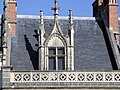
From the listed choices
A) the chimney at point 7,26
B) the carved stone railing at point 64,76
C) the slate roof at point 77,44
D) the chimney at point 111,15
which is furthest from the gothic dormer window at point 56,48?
the chimney at point 111,15

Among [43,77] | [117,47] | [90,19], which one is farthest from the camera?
[90,19]

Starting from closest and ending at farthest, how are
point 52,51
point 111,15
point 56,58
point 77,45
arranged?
point 56,58
point 52,51
point 77,45
point 111,15

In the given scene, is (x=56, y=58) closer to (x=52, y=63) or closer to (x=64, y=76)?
(x=52, y=63)

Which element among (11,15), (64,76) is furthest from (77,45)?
(11,15)

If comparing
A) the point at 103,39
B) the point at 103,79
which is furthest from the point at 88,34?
the point at 103,79

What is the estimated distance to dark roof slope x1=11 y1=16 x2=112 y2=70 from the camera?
31047mm

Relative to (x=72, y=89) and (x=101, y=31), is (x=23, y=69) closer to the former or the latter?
(x=72, y=89)

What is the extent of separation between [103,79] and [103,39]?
13.8ft

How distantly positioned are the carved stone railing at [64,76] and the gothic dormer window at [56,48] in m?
1.16

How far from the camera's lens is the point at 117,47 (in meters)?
32.7

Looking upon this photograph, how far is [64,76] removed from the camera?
29.6 meters

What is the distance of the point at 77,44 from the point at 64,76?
3.51m


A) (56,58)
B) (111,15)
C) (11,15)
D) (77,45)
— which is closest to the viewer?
(56,58)

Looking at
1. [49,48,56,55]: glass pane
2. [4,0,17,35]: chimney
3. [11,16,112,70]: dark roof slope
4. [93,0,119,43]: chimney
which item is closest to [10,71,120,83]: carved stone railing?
[11,16,112,70]: dark roof slope
